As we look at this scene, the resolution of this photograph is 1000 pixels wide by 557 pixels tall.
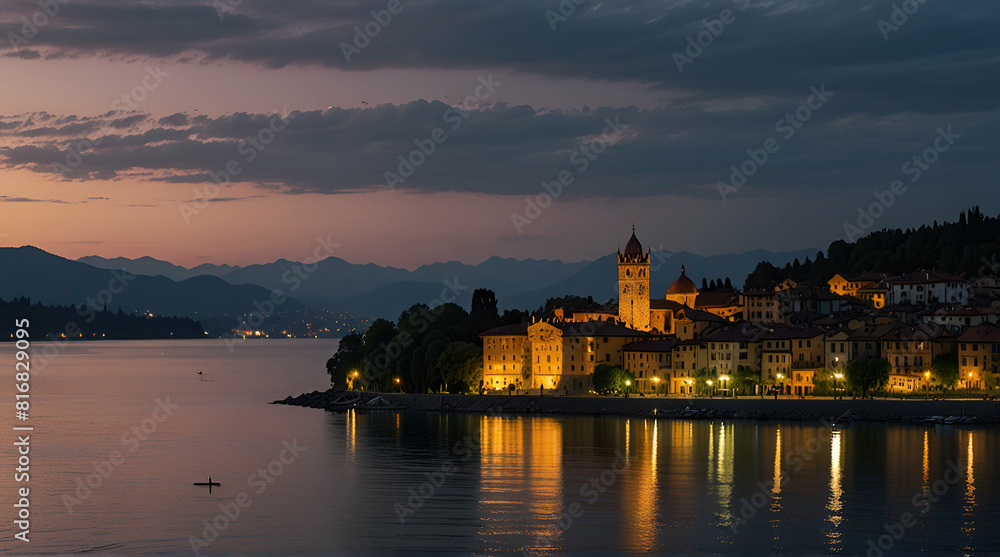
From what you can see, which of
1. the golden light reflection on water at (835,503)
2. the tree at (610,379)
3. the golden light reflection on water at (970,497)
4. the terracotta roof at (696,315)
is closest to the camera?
the golden light reflection on water at (835,503)

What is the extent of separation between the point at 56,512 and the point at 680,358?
199 feet

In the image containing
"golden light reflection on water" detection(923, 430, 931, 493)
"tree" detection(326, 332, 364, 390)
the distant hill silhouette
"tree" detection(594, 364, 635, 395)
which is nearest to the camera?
"golden light reflection on water" detection(923, 430, 931, 493)

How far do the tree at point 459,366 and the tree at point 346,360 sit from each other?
520 inches

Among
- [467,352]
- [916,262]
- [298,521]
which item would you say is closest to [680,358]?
[467,352]

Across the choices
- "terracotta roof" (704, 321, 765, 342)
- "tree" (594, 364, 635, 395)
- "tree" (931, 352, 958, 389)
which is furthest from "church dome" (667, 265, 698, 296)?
"tree" (931, 352, 958, 389)

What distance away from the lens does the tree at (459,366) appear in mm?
101750

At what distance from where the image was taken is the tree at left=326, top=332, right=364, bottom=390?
114375 millimetres

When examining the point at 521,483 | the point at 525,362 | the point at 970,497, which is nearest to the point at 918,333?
the point at 525,362

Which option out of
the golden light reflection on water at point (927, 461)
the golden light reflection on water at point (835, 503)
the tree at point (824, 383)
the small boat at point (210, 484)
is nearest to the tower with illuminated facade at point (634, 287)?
the tree at point (824, 383)

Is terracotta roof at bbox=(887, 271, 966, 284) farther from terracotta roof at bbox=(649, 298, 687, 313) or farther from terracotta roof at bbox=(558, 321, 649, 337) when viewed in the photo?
terracotta roof at bbox=(558, 321, 649, 337)

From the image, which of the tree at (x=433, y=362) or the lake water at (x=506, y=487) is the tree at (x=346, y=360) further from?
the lake water at (x=506, y=487)

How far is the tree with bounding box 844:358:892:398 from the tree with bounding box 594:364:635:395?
1827cm

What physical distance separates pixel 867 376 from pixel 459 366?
108ft

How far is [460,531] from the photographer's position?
43500mm
